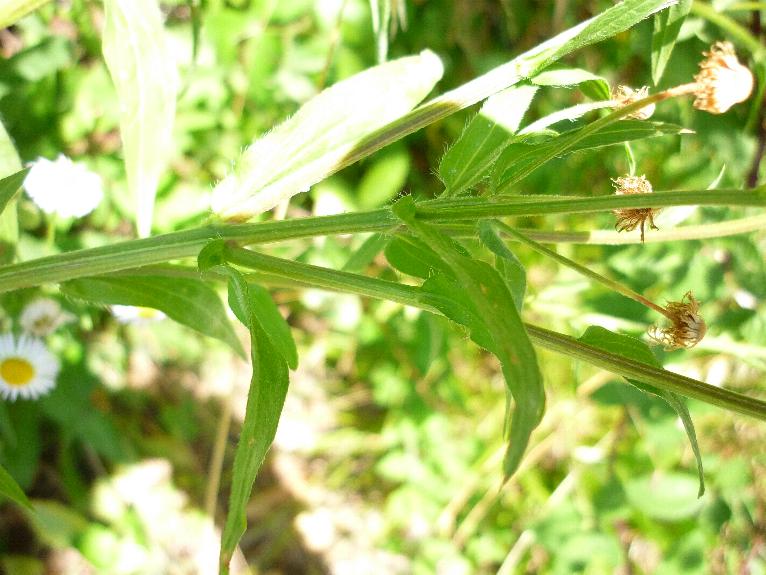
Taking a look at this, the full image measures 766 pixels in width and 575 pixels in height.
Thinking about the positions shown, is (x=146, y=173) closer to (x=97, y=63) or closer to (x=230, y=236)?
(x=230, y=236)

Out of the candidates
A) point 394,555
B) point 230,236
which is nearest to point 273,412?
point 230,236

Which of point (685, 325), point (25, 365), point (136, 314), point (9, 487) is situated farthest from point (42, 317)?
point (685, 325)

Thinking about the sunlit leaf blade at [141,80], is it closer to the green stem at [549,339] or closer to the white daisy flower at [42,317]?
the green stem at [549,339]

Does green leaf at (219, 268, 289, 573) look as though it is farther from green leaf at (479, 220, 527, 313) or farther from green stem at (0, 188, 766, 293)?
green leaf at (479, 220, 527, 313)

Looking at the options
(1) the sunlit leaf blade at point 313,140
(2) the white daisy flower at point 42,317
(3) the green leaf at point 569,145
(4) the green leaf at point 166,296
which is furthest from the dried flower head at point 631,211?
(2) the white daisy flower at point 42,317

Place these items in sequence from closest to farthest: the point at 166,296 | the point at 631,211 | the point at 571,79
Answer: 1. the point at 631,211
2. the point at 571,79
3. the point at 166,296

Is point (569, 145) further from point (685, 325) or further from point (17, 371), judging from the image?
point (17, 371)
